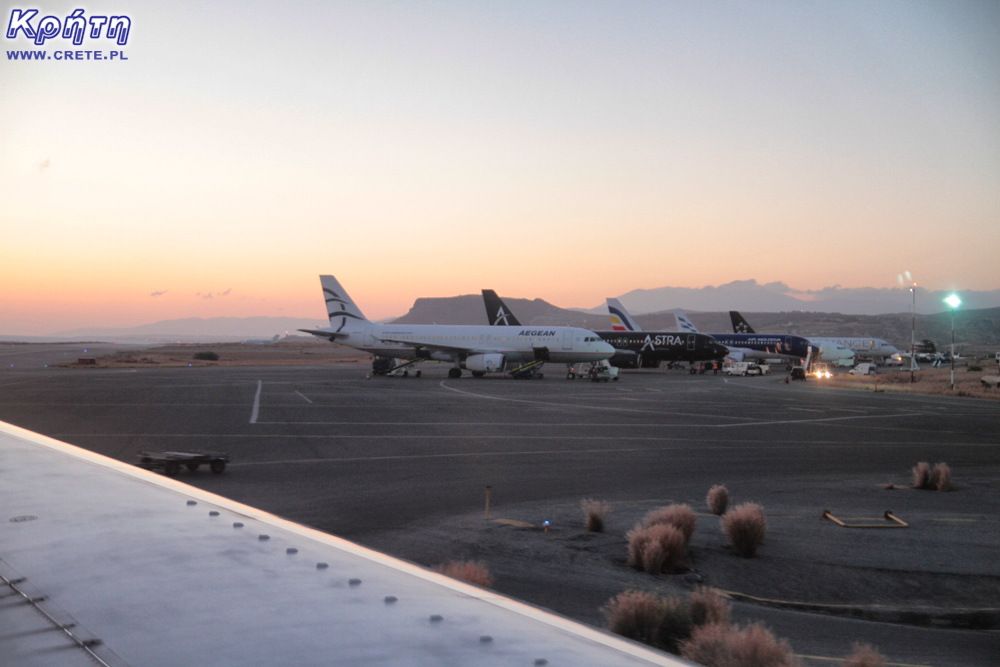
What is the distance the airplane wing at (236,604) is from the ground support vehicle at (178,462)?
1143 centimetres

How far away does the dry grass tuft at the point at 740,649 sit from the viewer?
5.16 m

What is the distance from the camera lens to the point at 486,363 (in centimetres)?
5091

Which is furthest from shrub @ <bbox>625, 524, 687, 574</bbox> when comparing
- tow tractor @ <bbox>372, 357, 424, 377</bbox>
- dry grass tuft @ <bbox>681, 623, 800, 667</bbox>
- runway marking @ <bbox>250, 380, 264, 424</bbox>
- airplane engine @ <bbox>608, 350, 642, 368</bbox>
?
airplane engine @ <bbox>608, 350, 642, 368</bbox>

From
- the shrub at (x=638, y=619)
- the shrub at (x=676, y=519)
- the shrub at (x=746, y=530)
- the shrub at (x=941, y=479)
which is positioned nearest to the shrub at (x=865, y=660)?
the shrub at (x=638, y=619)

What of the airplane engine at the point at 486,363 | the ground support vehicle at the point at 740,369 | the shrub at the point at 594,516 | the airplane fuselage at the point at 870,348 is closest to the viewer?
the shrub at the point at 594,516

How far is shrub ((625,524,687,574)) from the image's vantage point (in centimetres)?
922

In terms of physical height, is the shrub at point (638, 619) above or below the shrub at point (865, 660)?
below

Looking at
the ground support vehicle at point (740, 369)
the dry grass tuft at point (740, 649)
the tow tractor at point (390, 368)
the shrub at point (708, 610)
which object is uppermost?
the ground support vehicle at point (740, 369)

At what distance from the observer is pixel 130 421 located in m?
23.4

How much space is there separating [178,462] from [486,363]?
120ft

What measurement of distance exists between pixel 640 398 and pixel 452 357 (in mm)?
21347

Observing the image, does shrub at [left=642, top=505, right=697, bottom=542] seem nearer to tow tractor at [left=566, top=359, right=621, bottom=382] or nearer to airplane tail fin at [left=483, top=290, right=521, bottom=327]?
tow tractor at [left=566, top=359, right=621, bottom=382]

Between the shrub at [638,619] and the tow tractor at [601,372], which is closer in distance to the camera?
the shrub at [638,619]

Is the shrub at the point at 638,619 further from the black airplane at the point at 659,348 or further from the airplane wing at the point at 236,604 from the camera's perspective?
the black airplane at the point at 659,348
